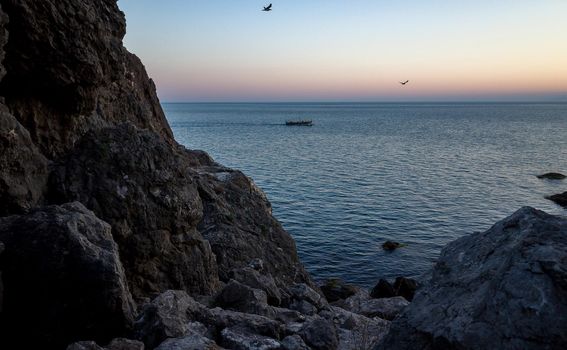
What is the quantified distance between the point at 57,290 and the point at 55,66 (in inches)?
295

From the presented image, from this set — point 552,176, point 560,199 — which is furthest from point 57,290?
point 552,176

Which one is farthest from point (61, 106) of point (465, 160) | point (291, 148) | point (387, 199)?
point (291, 148)

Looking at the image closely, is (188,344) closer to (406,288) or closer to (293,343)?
(293,343)

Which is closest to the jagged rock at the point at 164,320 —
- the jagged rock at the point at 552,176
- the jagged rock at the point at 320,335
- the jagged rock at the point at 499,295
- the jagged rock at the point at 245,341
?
the jagged rock at the point at 245,341

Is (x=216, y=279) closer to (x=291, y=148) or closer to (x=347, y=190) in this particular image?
(x=347, y=190)

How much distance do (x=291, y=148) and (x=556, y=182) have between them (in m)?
57.9

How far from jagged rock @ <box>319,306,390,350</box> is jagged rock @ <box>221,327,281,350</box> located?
5.67 feet

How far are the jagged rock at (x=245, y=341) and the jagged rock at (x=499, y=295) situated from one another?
384 centimetres

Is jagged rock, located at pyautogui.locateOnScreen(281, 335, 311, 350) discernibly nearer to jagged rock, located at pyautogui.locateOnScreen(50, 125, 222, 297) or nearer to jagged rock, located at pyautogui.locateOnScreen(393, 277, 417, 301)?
jagged rock, located at pyautogui.locateOnScreen(50, 125, 222, 297)

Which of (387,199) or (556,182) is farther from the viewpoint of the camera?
(556,182)

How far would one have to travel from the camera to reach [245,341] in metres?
9.91

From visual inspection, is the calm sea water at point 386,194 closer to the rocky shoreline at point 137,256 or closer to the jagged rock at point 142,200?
the rocky shoreline at point 137,256

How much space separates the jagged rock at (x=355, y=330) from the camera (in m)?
10.2

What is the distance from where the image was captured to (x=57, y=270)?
938 cm
